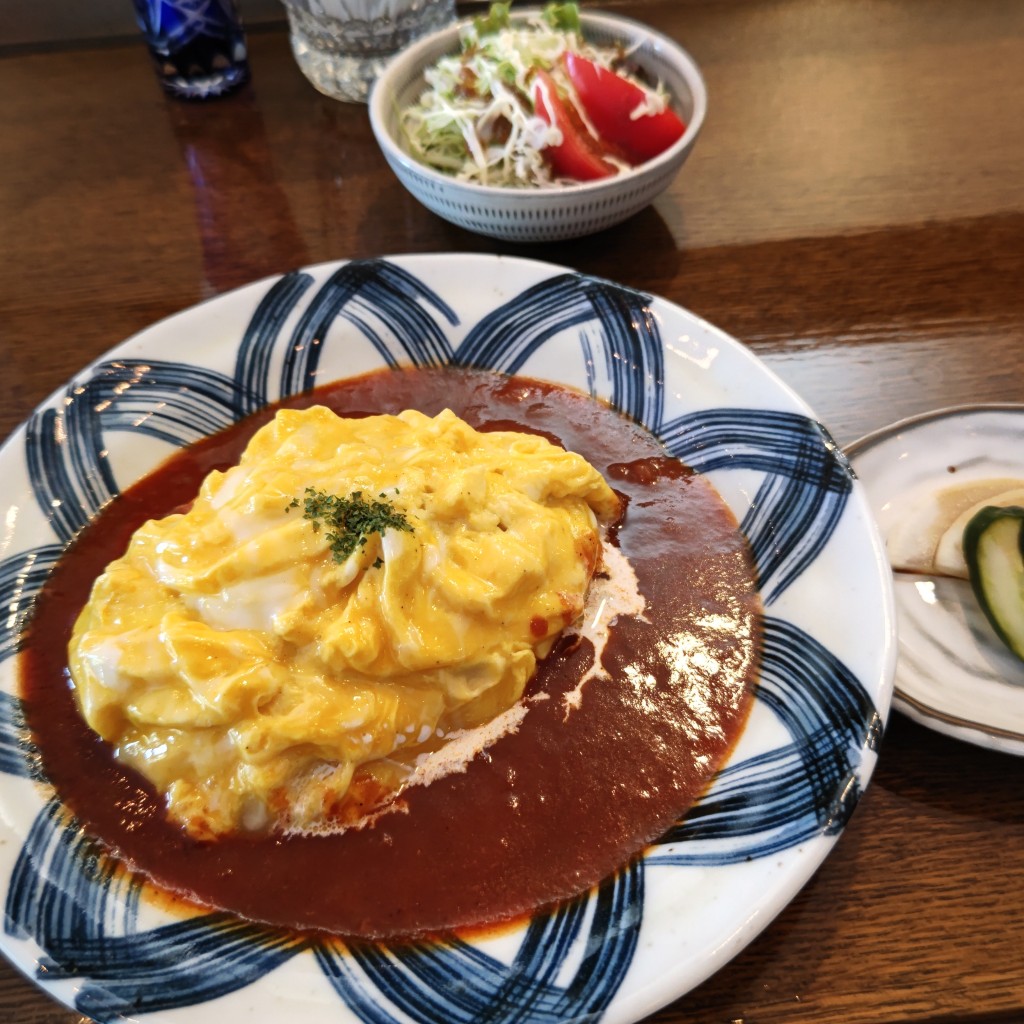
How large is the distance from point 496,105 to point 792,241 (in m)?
1.24

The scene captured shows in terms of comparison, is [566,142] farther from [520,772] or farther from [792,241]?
[520,772]

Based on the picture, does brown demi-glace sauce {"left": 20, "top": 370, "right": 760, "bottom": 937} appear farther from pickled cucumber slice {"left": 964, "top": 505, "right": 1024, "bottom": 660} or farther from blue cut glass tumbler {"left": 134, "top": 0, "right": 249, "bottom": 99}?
blue cut glass tumbler {"left": 134, "top": 0, "right": 249, "bottom": 99}

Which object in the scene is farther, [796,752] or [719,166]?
[719,166]

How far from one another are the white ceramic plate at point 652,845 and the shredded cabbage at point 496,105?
20.2 inches

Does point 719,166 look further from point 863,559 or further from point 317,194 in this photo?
point 863,559

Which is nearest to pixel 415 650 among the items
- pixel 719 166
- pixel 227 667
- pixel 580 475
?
pixel 227 667

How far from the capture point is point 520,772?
5.76ft

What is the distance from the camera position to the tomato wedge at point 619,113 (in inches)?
108

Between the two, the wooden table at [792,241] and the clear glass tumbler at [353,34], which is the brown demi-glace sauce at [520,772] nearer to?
the wooden table at [792,241]

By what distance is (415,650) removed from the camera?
1734mm

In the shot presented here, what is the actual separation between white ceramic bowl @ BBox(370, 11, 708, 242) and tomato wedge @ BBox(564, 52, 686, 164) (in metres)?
0.07

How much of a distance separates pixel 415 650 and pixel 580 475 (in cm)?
65

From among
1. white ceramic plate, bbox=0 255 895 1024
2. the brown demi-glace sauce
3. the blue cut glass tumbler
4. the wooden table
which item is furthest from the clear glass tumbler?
the brown demi-glace sauce

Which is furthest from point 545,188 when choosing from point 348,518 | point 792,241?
point 348,518
